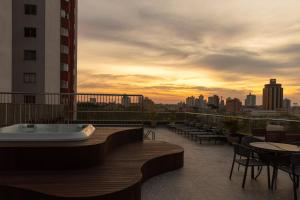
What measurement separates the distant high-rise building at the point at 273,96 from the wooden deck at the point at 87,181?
26673 millimetres

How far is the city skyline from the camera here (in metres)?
9.41

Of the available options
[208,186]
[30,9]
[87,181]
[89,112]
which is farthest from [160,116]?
[30,9]

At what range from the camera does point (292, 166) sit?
4.08 meters

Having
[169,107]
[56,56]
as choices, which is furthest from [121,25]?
[56,56]

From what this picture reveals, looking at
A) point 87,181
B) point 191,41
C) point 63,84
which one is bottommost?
point 87,181

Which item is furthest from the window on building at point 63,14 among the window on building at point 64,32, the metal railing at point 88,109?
the metal railing at point 88,109

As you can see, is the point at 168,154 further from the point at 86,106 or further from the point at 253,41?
the point at 253,41

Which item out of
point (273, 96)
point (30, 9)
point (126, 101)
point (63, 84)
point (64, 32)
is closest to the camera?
point (126, 101)

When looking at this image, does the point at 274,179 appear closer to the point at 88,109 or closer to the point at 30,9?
the point at 88,109

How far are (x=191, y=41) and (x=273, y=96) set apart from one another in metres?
20.6

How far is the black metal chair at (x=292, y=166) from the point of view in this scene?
13.4 feet

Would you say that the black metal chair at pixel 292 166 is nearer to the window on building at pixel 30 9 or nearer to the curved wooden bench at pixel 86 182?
the curved wooden bench at pixel 86 182

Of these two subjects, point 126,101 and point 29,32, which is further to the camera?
point 29,32

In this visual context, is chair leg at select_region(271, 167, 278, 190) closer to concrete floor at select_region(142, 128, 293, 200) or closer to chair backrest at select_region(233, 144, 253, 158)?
concrete floor at select_region(142, 128, 293, 200)
